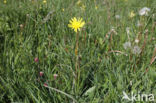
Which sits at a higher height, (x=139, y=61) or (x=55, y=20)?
(x=55, y=20)

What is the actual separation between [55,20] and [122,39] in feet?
1.96

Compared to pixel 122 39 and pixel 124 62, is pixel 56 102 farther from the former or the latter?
pixel 122 39

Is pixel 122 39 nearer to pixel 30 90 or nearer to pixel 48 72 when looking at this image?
pixel 48 72

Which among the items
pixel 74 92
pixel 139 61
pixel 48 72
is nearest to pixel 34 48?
pixel 48 72

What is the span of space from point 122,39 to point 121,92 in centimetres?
56

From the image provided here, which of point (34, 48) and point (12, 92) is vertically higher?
point (34, 48)

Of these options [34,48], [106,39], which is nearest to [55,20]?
[34,48]

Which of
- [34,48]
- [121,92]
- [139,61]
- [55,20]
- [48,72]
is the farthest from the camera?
[55,20]

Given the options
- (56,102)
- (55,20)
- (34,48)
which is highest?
(55,20)

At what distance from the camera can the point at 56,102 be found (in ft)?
2.59

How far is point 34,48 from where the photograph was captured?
1218 mm

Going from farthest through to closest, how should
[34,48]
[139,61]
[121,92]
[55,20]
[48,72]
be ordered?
[55,20], [34,48], [139,61], [48,72], [121,92]

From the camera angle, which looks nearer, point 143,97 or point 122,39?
point 143,97

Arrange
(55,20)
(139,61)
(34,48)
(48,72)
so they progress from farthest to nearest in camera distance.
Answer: (55,20) → (34,48) → (139,61) → (48,72)
